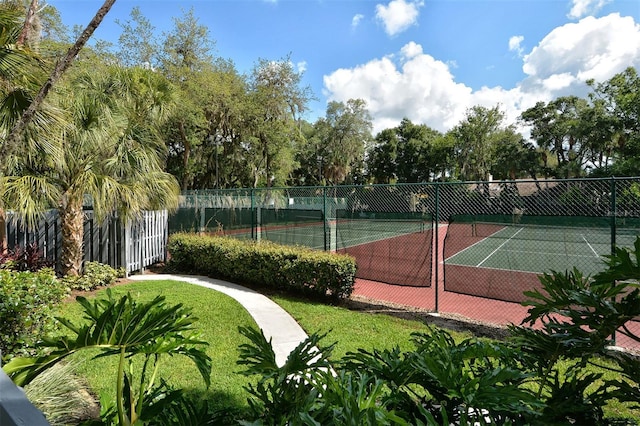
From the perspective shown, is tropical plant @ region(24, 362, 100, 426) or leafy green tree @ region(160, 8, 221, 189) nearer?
tropical plant @ region(24, 362, 100, 426)

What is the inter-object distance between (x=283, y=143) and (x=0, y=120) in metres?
19.7

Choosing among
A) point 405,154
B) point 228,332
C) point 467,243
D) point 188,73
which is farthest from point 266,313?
point 405,154

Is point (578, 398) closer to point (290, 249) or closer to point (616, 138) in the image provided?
point (290, 249)

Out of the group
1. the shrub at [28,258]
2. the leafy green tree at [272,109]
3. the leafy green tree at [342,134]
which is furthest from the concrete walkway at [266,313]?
the leafy green tree at [342,134]

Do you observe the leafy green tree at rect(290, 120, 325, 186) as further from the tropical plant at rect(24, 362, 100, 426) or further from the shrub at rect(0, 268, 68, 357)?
the tropical plant at rect(24, 362, 100, 426)

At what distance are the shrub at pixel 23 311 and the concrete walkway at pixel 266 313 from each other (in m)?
2.30

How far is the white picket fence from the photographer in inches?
306

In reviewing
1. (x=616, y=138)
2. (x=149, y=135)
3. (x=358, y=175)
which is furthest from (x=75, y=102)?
(x=358, y=175)

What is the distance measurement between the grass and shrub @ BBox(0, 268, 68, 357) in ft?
2.51

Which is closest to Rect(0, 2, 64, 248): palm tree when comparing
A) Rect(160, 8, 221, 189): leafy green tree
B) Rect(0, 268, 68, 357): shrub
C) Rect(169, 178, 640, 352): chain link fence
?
Rect(0, 268, 68, 357): shrub

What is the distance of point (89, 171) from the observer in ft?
23.5

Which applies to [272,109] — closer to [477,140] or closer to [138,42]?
[138,42]

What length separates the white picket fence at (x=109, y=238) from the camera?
7.76 meters

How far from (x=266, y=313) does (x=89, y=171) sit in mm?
4770
